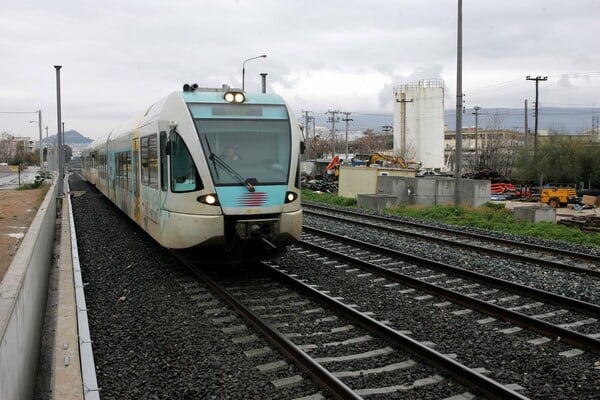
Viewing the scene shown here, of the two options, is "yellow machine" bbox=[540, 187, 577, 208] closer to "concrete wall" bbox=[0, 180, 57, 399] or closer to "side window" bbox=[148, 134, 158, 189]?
"side window" bbox=[148, 134, 158, 189]

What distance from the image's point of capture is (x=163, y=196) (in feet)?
32.1

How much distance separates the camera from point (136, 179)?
1305cm

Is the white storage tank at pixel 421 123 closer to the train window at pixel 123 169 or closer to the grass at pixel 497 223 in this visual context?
the grass at pixel 497 223

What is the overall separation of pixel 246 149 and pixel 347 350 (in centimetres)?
400

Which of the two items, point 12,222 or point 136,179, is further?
point 12,222

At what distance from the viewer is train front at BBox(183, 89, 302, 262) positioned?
8984 mm

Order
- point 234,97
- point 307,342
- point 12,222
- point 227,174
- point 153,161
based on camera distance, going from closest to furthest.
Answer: point 307,342
point 227,174
point 234,97
point 153,161
point 12,222

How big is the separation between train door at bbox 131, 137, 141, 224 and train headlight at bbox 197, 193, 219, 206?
432 cm

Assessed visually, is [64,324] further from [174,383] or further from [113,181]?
[113,181]

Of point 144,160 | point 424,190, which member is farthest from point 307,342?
point 424,190

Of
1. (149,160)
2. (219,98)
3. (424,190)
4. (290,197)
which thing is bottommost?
(424,190)

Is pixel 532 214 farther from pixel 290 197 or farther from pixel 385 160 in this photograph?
pixel 385 160

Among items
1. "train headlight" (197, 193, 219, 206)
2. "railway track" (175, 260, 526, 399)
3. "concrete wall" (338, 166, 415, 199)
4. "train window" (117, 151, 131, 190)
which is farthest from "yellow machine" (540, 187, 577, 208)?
"train headlight" (197, 193, 219, 206)

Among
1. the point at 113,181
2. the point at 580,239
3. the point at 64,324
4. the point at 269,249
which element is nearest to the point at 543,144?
the point at 580,239
